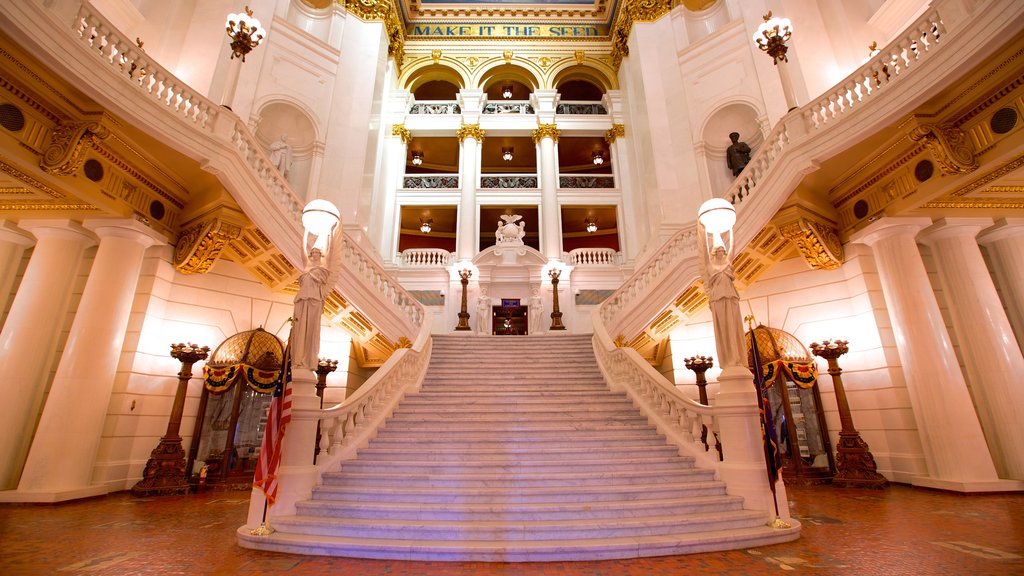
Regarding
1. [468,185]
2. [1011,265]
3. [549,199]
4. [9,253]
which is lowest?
[1011,265]

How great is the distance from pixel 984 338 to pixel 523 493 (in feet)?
24.2

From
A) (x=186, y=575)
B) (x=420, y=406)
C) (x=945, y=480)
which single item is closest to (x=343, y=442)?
(x=420, y=406)

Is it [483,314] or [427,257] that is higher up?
[427,257]

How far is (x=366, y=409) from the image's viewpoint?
19.7 feet

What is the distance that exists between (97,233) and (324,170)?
19.8 feet

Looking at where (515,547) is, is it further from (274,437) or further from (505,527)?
(274,437)

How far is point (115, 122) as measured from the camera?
18.1ft

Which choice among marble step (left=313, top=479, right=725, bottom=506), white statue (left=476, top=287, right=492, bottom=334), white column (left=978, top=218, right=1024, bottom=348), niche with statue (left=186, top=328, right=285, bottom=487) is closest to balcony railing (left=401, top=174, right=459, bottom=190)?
white statue (left=476, top=287, right=492, bottom=334)

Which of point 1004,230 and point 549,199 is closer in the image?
point 1004,230

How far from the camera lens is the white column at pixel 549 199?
14.9 meters

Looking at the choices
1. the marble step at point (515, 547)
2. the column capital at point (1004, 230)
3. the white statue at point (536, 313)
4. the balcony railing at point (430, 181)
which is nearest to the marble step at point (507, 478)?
the marble step at point (515, 547)

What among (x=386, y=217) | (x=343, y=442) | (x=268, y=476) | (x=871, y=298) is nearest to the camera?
(x=268, y=476)

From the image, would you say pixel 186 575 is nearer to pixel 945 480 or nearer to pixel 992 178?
pixel 945 480

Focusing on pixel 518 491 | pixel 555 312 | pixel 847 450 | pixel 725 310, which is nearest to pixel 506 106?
pixel 555 312
